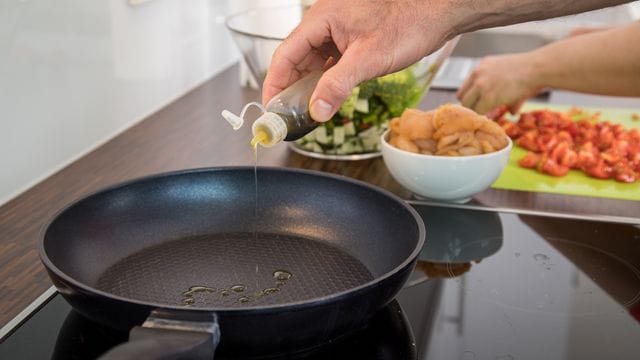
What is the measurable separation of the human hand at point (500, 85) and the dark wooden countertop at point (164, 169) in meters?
0.15

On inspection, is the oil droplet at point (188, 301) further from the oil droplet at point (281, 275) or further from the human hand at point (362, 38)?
the human hand at point (362, 38)

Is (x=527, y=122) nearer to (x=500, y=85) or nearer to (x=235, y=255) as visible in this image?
(x=500, y=85)

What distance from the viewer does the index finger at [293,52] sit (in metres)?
0.98

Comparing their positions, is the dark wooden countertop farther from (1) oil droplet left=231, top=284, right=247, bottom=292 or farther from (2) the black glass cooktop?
(1) oil droplet left=231, top=284, right=247, bottom=292

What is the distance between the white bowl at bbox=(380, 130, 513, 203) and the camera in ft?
3.95

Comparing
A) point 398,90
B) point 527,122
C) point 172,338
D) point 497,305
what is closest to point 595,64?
point 527,122

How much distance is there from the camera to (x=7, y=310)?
0.90m

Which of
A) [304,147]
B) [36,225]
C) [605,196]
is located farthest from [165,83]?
[605,196]

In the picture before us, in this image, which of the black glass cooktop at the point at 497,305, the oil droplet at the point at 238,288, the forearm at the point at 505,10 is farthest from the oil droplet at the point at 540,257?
the oil droplet at the point at 238,288

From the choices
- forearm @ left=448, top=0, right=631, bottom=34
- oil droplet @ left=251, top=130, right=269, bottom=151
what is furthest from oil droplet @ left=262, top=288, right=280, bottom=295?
forearm @ left=448, top=0, right=631, bottom=34

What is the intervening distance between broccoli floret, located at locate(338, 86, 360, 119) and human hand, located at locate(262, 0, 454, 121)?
34cm

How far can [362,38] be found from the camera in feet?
3.03

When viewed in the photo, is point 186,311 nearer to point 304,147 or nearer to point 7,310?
point 7,310

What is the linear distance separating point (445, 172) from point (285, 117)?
1.22ft
